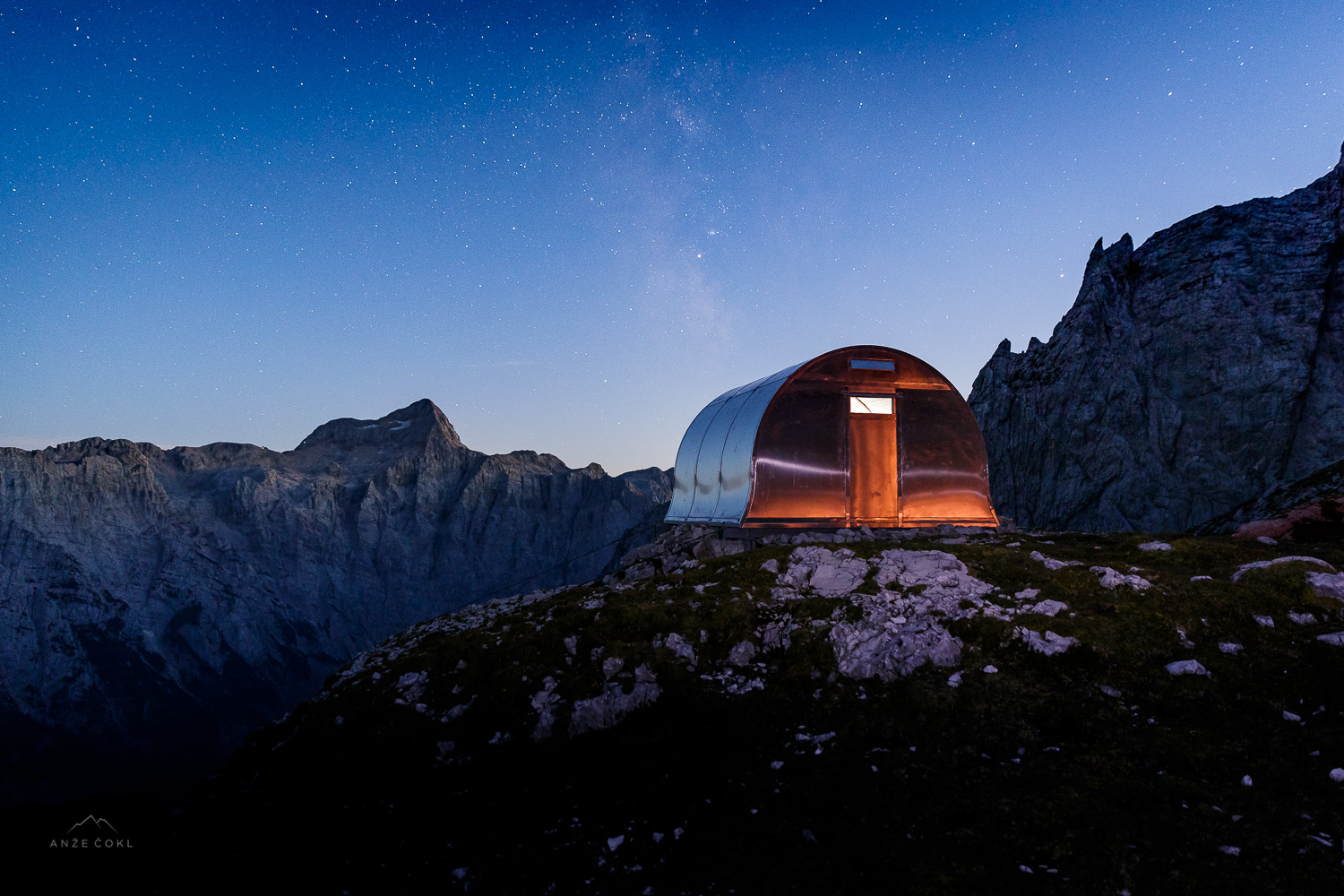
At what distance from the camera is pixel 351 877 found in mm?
8016

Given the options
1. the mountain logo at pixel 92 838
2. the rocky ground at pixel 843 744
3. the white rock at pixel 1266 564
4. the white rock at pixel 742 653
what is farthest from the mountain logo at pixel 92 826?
the white rock at pixel 1266 564

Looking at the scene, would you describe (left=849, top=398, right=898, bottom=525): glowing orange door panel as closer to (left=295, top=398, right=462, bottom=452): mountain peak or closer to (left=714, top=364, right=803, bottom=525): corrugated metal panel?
(left=714, top=364, right=803, bottom=525): corrugated metal panel

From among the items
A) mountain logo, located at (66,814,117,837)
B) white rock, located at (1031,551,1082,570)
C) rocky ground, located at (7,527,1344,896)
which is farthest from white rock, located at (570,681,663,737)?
white rock, located at (1031,551,1082,570)

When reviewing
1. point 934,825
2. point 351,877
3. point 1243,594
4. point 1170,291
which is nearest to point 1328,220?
point 1170,291

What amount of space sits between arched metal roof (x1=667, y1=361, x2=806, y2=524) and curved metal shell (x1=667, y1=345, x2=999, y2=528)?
88 mm

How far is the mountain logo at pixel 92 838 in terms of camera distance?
9.94 meters

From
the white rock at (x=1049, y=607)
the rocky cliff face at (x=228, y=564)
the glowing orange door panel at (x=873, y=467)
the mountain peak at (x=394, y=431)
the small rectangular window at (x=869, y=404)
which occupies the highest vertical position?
the mountain peak at (x=394, y=431)

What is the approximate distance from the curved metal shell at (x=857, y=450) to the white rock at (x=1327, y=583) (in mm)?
11411

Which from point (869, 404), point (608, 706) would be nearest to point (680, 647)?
point (608, 706)

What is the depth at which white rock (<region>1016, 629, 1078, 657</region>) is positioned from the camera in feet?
35.7

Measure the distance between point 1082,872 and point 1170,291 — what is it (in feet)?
244

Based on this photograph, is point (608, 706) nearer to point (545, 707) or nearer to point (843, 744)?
point (545, 707)

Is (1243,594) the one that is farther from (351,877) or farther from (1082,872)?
(351,877)

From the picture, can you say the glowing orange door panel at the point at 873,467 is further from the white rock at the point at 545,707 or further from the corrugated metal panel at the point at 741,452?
the white rock at the point at 545,707
